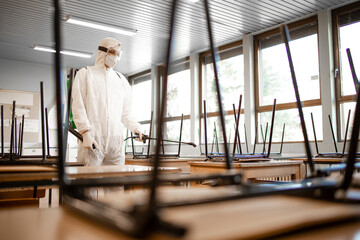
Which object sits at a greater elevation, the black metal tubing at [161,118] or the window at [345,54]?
the window at [345,54]

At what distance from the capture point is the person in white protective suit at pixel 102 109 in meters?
2.62

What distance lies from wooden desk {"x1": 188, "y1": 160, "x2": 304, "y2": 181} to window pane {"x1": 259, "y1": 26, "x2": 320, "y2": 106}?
2645 mm

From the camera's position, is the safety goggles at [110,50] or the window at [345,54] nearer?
the safety goggles at [110,50]

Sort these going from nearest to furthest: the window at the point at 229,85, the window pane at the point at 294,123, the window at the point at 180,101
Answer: the window pane at the point at 294,123, the window at the point at 229,85, the window at the point at 180,101

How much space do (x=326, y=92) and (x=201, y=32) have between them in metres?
2.55

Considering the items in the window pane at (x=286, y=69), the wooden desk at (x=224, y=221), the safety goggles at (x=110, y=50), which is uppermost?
the window pane at (x=286, y=69)

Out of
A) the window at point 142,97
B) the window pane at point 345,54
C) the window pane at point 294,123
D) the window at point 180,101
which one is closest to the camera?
the window pane at point 345,54

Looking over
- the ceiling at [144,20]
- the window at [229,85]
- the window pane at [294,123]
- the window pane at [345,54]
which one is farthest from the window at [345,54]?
the window at [229,85]

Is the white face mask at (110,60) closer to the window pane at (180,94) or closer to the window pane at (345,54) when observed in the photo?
the window pane at (345,54)

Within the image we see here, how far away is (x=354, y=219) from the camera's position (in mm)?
394

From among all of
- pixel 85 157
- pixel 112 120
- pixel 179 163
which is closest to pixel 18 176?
pixel 85 157

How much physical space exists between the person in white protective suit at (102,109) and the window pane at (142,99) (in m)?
5.78

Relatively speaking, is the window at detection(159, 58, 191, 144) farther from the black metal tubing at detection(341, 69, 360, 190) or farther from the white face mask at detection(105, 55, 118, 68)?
the black metal tubing at detection(341, 69, 360, 190)

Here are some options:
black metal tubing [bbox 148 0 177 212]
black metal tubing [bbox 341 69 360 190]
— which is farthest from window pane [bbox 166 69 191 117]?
black metal tubing [bbox 148 0 177 212]
